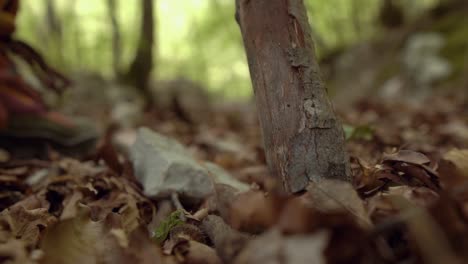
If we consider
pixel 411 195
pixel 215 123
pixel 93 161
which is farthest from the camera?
pixel 215 123

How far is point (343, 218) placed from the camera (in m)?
0.62

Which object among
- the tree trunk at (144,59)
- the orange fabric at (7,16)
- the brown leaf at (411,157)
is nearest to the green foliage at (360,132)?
the brown leaf at (411,157)

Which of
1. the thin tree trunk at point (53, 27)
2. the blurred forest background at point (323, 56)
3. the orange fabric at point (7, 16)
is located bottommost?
the blurred forest background at point (323, 56)

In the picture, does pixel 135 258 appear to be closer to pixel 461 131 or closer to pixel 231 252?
pixel 231 252

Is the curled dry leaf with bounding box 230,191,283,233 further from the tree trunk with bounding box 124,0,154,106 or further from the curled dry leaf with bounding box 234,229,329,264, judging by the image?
the tree trunk with bounding box 124,0,154,106

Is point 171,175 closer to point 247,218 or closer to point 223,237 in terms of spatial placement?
point 223,237

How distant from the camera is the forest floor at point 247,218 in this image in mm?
620

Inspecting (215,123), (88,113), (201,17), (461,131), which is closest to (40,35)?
(201,17)

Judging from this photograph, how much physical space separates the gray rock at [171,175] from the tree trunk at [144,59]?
3210mm

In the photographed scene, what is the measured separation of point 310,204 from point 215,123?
11.3 feet

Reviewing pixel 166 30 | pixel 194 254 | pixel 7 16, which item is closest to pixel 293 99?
A: pixel 194 254

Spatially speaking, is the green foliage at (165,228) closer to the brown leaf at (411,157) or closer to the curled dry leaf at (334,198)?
the curled dry leaf at (334,198)

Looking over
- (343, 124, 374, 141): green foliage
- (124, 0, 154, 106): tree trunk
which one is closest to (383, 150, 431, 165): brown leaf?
(343, 124, 374, 141): green foliage

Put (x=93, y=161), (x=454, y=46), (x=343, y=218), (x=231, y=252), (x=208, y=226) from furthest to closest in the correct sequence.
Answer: (x=454, y=46) < (x=93, y=161) < (x=208, y=226) < (x=231, y=252) < (x=343, y=218)
